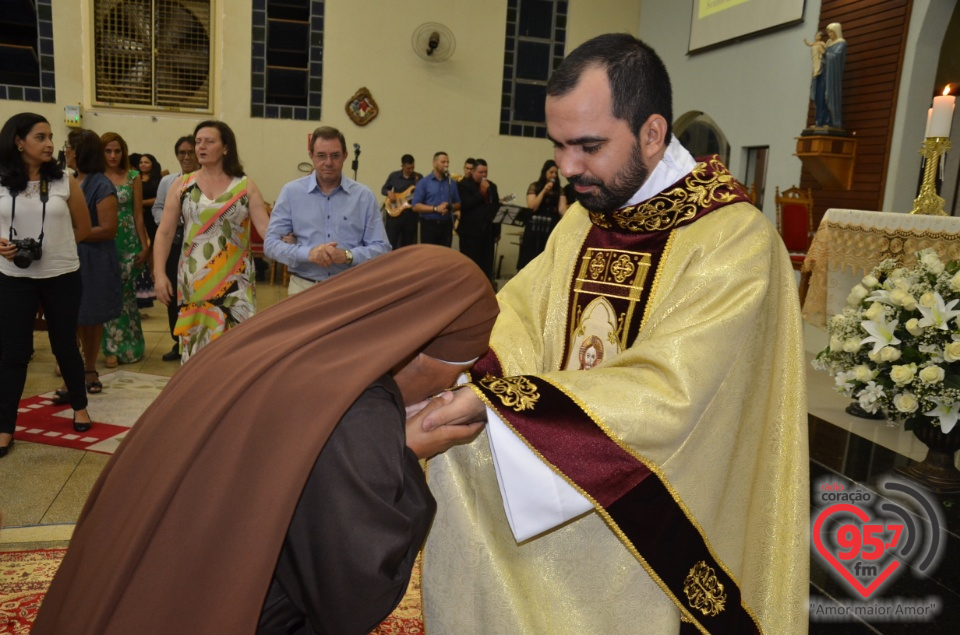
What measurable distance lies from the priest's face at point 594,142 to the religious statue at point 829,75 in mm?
7533

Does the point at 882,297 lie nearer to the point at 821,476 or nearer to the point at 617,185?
the point at 821,476

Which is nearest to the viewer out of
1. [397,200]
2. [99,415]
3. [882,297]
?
[882,297]

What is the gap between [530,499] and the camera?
1607mm

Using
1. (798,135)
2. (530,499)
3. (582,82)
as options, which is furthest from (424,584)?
(798,135)

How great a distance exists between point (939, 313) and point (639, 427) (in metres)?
2.73

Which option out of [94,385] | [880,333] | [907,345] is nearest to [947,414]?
[907,345]

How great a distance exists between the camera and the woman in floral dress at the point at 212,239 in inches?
161

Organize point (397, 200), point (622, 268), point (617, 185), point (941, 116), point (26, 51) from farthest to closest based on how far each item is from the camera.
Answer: point (26, 51) → point (397, 200) → point (941, 116) → point (622, 268) → point (617, 185)

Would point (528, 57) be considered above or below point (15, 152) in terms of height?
above

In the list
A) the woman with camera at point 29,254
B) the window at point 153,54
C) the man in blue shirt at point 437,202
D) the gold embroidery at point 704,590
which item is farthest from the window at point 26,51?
the gold embroidery at point 704,590

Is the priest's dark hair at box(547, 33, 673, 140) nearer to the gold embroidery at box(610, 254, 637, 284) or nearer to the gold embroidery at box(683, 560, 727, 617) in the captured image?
the gold embroidery at box(610, 254, 637, 284)

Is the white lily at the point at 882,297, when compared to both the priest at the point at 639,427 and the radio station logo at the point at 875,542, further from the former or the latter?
the priest at the point at 639,427

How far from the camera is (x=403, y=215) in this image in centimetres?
1086

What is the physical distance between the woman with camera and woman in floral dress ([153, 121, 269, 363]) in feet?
1.78
